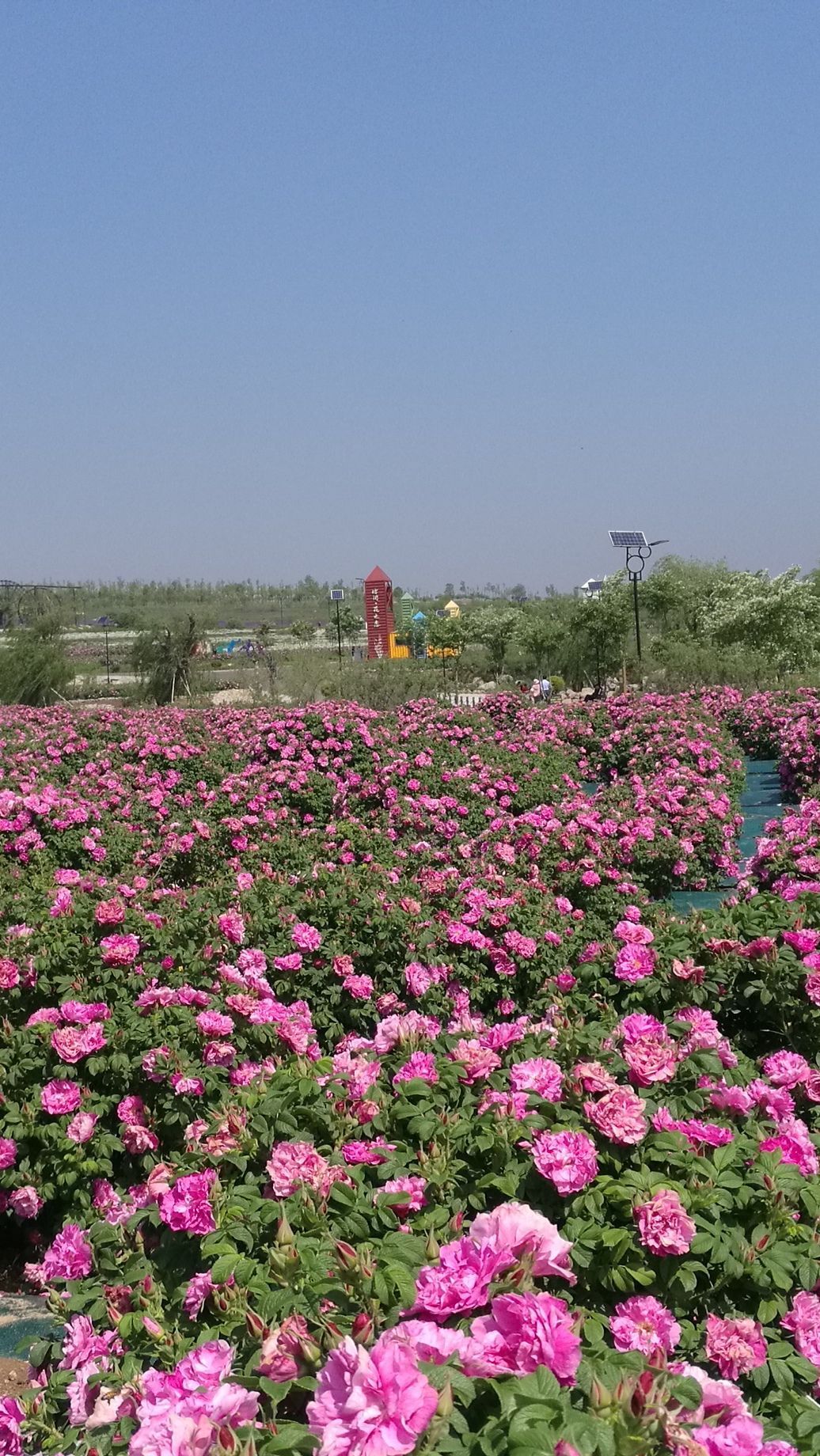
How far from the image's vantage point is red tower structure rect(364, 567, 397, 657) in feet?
166

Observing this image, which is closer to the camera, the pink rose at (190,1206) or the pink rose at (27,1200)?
the pink rose at (190,1206)

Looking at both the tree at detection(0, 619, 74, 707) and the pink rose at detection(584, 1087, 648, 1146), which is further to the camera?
the tree at detection(0, 619, 74, 707)

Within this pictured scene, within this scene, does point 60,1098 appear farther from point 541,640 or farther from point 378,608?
point 378,608

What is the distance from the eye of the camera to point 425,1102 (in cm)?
224

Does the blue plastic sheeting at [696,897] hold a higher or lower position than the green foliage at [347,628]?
lower

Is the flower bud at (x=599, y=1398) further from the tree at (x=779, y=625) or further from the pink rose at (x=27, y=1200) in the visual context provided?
the tree at (x=779, y=625)

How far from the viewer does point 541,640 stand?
112 feet

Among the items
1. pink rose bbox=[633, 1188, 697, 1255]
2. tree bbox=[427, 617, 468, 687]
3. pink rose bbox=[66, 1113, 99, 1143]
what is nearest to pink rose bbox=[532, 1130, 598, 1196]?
pink rose bbox=[633, 1188, 697, 1255]

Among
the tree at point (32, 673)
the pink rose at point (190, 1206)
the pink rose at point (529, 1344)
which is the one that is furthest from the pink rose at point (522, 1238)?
the tree at point (32, 673)

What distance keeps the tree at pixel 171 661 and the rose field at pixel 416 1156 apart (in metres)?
22.1

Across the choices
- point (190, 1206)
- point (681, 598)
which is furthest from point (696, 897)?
point (681, 598)

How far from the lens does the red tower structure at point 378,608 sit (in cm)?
5059

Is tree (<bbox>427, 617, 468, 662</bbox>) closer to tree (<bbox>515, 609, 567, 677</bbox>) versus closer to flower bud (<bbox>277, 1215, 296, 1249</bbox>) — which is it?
tree (<bbox>515, 609, 567, 677</bbox>)

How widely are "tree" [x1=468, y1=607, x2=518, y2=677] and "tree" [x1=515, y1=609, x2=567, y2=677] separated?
2.14m
